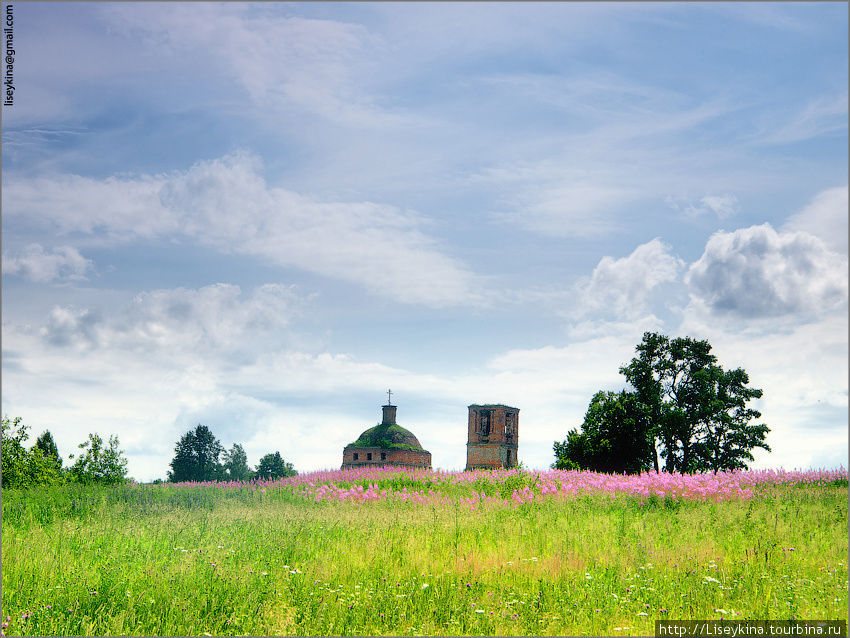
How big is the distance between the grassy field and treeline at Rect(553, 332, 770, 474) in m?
20.4

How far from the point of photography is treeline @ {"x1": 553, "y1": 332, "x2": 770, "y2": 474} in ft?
118

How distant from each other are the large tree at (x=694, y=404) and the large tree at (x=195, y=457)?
149 ft

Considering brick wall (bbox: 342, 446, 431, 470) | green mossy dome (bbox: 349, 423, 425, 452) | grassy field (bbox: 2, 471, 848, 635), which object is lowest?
grassy field (bbox: 2, 471, 848, 635)

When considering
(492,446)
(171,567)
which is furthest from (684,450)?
(171,567)

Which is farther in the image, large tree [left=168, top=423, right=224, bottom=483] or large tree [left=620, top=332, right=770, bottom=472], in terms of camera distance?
large tree [left=168, top=423, right=224, bottom=483]

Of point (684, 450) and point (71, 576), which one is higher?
point (684, 450)

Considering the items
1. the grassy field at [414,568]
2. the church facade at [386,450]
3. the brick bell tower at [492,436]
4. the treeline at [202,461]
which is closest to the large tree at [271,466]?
the treeline at [202,461]

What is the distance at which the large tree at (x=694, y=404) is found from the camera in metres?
35.9

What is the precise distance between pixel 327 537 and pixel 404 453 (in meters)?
41.0

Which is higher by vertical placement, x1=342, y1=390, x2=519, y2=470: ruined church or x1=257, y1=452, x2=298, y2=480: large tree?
x1=342, y1=390, x2=519, y2=470: ruined church

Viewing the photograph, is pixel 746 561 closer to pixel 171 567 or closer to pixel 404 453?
pixel 171 567

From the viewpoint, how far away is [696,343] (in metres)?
37.1

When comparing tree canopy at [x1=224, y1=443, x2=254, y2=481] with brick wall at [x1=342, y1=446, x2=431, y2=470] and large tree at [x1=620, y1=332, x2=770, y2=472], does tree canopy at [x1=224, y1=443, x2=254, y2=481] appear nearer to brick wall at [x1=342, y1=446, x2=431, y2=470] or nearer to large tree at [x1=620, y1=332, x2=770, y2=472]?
brick wall at [x1=342, y1=446, x2=431, y2=470]

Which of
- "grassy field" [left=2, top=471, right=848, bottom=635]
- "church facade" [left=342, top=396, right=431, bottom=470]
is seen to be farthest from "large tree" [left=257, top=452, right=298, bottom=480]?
"grassy field" [left=2, top=471, right=848, bottom=635]
